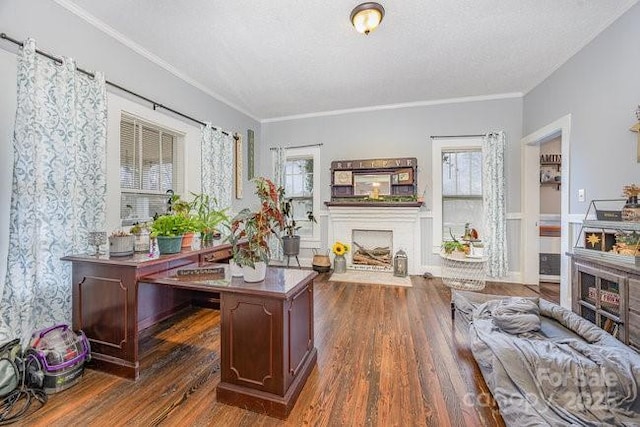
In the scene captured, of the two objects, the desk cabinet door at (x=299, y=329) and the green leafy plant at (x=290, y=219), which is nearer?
the desk cabinet door at (x=299, y=329)

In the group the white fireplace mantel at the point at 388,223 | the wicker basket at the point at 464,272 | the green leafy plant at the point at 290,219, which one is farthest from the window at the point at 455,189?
the green leafy plant at the point at 290,219

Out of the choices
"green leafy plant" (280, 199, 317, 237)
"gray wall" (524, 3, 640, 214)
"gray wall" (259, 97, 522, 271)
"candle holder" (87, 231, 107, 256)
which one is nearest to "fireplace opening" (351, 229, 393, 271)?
"gray wall" (259, 97, 522, 271)

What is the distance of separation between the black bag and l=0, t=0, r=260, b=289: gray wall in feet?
1.75

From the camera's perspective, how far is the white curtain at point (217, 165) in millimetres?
3586

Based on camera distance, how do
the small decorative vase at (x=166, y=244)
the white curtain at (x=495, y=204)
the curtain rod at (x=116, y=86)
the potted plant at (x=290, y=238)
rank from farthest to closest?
the potted plant at (x=290, y=238)
the white curtain at (x=495, y=204)
the small decorative vase at (x=166, y=244)
the curtain rod at (x=116, y=86)

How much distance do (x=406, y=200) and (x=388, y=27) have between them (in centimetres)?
243

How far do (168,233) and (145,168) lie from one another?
131cm

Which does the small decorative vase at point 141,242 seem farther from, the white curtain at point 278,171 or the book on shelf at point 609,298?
the book on shelf at point 609,298

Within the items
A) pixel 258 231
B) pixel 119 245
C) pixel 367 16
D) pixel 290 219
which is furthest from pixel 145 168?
pixel 367 16

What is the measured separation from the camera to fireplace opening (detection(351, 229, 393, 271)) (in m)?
4.56

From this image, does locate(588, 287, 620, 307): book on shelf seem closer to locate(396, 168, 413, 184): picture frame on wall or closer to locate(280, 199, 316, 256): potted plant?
locate(396, 168, 413, 184): picture frame on wall

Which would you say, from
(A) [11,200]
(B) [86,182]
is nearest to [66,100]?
(B) [86,182]

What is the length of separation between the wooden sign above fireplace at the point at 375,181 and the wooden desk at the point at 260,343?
2.98m

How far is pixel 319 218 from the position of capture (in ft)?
15.8
